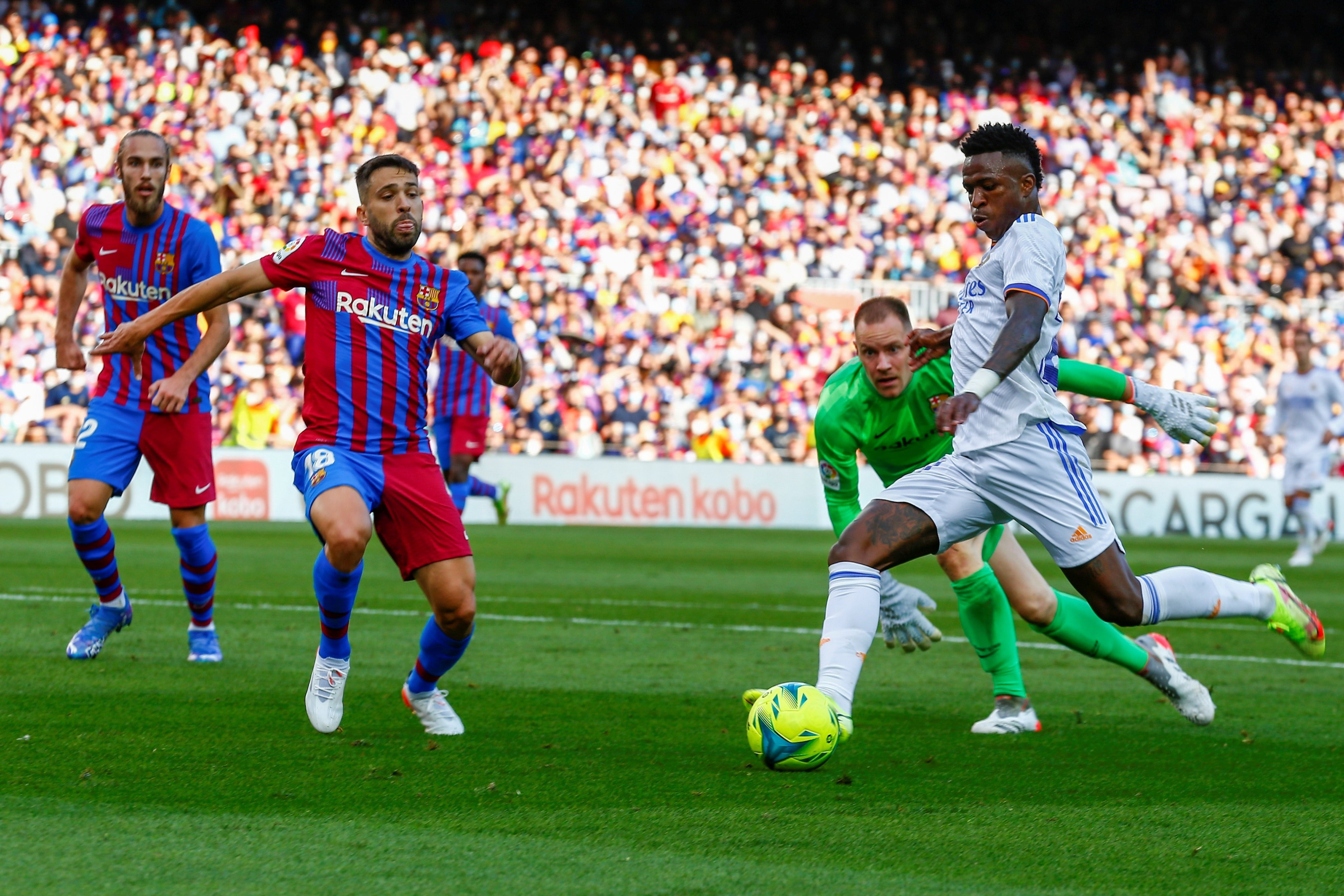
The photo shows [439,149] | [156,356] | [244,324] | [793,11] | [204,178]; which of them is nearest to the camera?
[156,356]

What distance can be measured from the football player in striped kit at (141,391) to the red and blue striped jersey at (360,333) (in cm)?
159

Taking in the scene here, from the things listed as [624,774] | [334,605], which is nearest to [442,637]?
[334,605]

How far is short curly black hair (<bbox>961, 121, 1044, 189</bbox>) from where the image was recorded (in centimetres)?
522

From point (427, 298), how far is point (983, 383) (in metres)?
2.00

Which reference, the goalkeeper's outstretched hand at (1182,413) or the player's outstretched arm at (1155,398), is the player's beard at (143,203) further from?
the goalkeeper's outstretched hand at (1182,413)

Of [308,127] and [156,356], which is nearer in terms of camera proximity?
[156,356]

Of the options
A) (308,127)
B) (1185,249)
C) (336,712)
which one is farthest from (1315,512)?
(336,712)

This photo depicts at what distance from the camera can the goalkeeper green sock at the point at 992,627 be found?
6.26m

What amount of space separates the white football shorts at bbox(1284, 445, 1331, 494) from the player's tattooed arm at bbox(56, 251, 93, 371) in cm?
1367

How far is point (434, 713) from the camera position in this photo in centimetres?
567

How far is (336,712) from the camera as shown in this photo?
5520mm

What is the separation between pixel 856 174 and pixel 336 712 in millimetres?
23664

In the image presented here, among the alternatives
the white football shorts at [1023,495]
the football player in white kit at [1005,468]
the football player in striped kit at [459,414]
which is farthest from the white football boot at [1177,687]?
the football player in striped kit at [459,414]

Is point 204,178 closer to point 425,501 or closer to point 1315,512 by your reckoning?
point 1315,512
